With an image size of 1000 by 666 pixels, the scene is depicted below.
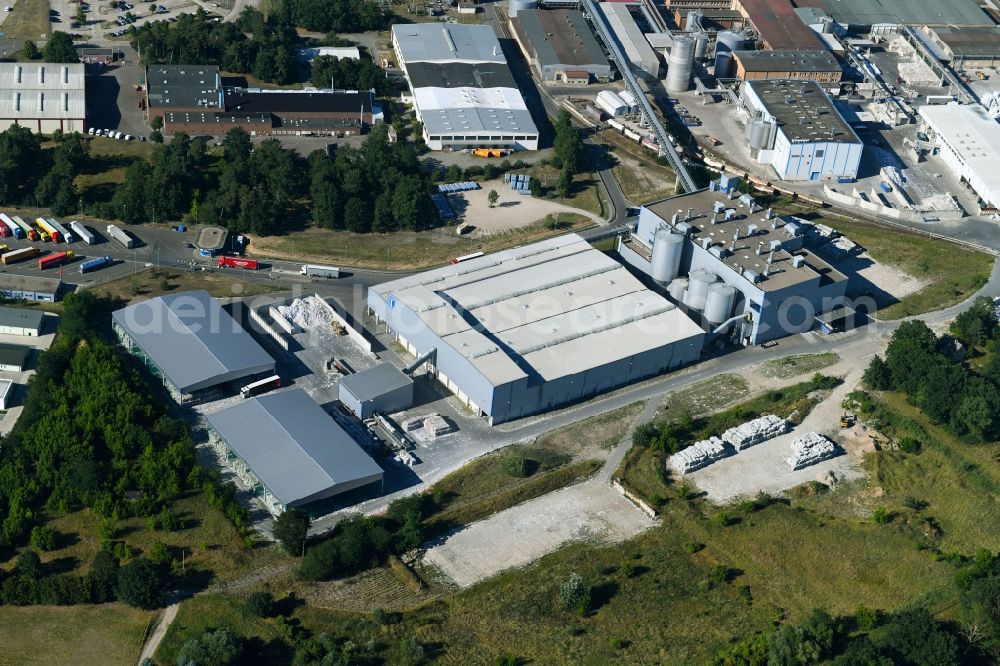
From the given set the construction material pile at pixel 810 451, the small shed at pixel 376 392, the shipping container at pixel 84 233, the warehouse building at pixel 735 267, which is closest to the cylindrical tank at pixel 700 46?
the warehouse building at pixel 735 267

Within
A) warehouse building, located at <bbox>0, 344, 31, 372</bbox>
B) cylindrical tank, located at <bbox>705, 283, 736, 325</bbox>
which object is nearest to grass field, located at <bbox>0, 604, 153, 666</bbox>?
warehouse building, located at <bbox>0, 344, 31, 372</bbox>

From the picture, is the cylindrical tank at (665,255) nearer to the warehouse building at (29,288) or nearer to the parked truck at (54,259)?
the warehouse building at (29,288)

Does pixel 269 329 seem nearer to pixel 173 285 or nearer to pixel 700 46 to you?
pixel 173 285

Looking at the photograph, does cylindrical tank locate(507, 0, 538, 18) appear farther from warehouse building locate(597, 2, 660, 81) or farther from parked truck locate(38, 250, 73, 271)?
parked truck locate(38, 250, 73, 271)

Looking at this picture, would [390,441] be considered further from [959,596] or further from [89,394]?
[959,596]

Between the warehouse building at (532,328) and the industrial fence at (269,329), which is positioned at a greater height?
the warehouse building at (532,328)
